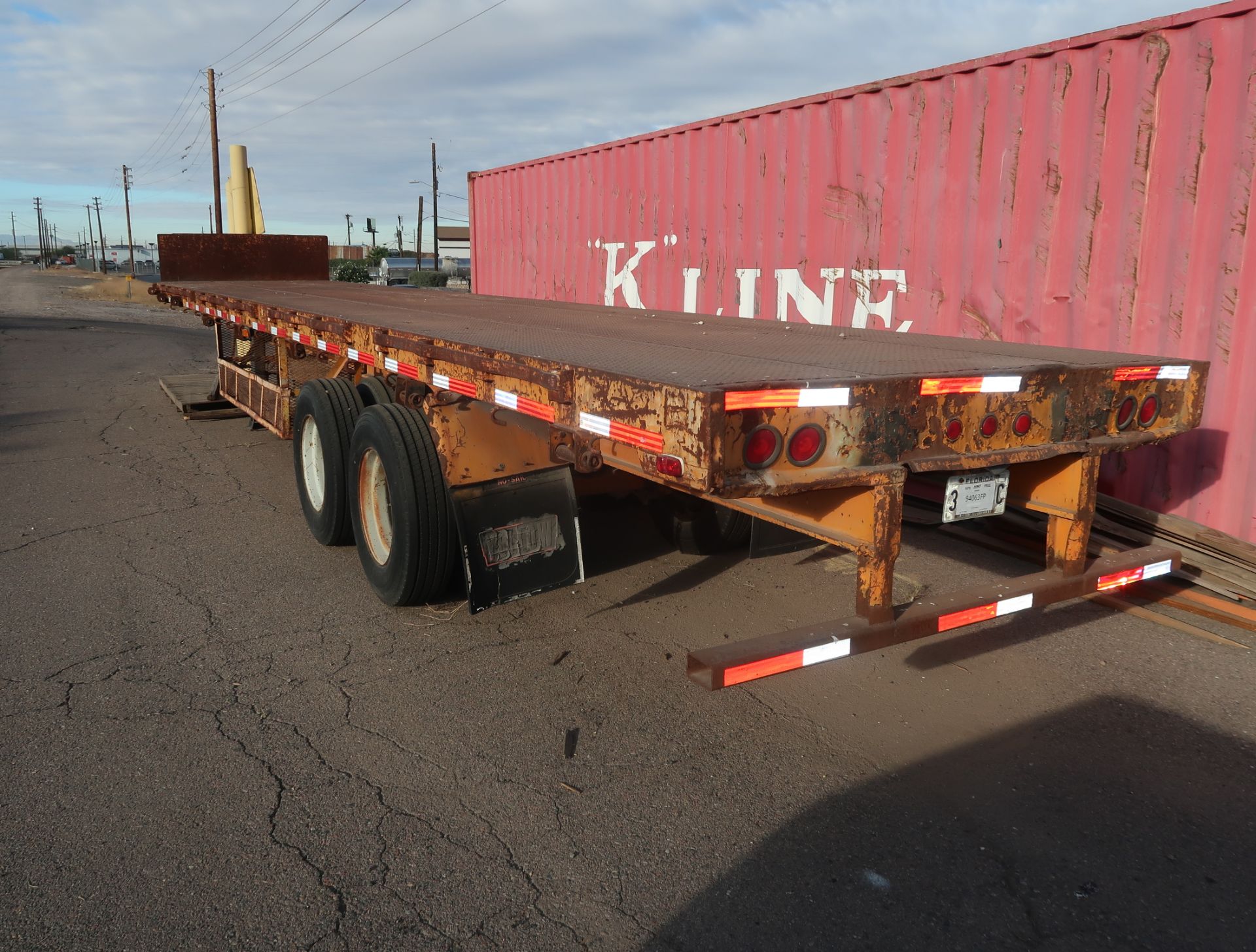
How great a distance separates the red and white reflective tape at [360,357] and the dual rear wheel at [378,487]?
223 mm

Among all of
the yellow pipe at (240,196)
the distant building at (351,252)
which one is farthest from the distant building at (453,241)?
the yellow pipe at (240,196)

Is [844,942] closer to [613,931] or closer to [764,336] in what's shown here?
[613,931]

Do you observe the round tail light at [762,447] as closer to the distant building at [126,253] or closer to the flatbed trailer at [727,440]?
the flatbed trailer at [727,440]

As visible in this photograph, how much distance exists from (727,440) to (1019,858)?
4.81ft

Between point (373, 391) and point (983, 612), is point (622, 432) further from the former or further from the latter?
point (373, 391)

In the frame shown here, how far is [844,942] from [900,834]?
20.3 inches

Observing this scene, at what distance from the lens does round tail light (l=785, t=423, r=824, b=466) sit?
246 centimetres

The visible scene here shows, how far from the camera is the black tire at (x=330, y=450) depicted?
500 cm

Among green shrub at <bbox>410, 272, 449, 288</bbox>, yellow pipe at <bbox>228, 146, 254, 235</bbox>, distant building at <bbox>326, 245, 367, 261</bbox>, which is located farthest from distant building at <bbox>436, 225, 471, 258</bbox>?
yellow pipe at <bbox>228, 146, 254, 235</bbox>

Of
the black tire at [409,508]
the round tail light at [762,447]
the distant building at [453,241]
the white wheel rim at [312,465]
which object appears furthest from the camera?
the distant building at [453,241]

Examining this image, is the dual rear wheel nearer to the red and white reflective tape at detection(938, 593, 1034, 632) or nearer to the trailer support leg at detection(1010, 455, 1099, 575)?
the red and white reflective tape at detection(938, 593, 1034, 632)

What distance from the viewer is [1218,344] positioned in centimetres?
447

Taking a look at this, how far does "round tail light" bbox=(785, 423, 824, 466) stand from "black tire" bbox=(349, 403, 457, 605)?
201cm

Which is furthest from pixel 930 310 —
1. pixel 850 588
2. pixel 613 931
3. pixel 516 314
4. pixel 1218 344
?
pixel 613 931
